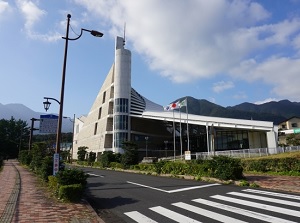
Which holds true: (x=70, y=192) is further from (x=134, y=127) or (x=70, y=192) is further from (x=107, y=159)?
(x=134, y=127)

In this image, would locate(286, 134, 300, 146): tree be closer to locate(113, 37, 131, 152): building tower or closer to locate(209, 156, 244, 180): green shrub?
locate(113, 37, 131, 152): building tower

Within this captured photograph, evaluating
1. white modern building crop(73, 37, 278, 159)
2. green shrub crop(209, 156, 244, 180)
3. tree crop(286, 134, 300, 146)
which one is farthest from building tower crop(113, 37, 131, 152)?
green shrub crop(209, 156, 244, 180)

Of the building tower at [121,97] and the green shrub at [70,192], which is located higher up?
the building tower at [121,97]

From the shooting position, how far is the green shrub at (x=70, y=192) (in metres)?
9.73

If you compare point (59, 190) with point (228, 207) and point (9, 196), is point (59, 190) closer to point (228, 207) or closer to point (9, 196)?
point (9, 196)

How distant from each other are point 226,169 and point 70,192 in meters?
8.72

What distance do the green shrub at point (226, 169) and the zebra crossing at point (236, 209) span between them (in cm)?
435

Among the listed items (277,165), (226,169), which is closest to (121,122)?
(277,165)

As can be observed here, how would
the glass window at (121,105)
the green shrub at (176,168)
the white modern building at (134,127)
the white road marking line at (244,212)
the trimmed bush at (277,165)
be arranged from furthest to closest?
the glass window at (121,105) → the white modern building at (134,127) → the green shrub at (176,168) → the trimmed bush at (277,165) → the white road marking line at (244,212)

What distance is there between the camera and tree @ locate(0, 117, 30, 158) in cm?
8200

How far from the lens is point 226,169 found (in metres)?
15.0

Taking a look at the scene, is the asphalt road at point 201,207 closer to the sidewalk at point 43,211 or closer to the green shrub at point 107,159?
the sidewalk at point 43,211

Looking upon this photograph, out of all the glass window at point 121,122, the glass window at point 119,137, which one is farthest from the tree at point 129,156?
the glass window at point 121,122

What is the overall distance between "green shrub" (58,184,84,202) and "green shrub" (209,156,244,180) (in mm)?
8292
